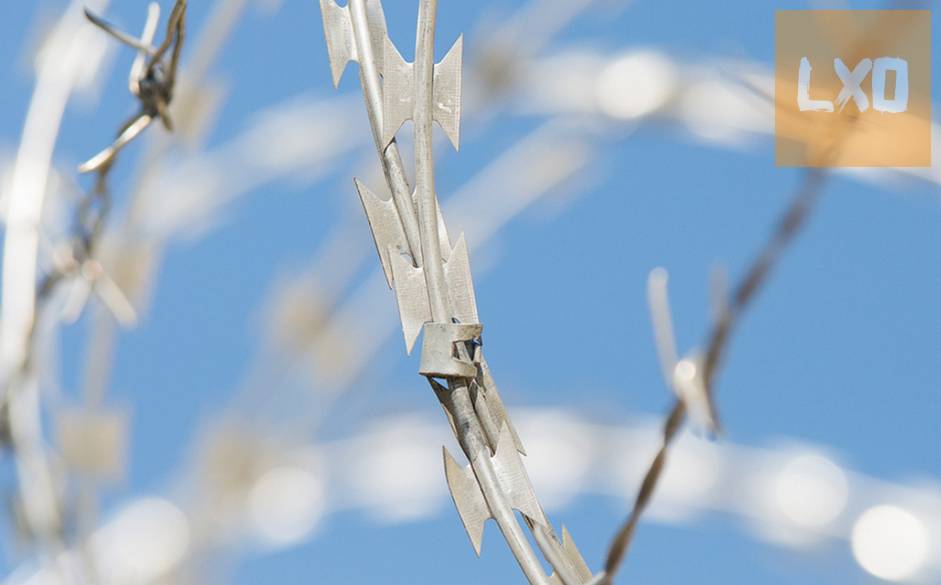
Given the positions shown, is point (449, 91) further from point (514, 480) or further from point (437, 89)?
point (514, 480)

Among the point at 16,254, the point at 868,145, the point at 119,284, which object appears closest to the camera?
the point at 868,145

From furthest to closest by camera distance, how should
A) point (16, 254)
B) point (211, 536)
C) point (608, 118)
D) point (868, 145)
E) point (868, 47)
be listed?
1. point (608, 118)
2. point (211, 536)
3. point (16, 254)
4. point (868, 145)
5. point (868, 47)

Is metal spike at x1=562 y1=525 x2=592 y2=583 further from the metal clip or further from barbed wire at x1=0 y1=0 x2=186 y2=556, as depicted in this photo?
barbed wire at x1=0 y1=0 x2=186 y2=556

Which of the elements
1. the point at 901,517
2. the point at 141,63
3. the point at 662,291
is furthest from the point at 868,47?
the point at 901,517

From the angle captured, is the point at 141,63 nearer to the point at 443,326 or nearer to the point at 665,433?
the point at 443,326

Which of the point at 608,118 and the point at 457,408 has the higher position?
the point at 608,118

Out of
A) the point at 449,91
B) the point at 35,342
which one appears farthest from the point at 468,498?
the point at 35,342

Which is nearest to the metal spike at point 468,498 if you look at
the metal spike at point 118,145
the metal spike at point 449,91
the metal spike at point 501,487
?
the metal spike at point 501,487

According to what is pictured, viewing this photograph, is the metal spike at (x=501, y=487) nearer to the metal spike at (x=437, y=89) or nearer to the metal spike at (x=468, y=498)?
the metal spike at (x=468, y=498)
